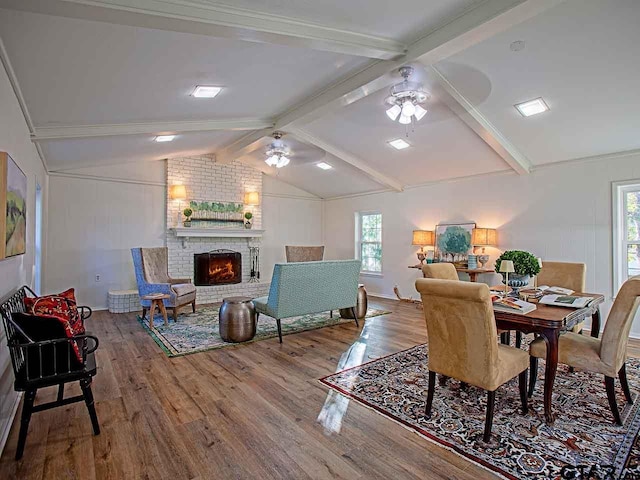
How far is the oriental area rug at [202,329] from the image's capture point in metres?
4.08

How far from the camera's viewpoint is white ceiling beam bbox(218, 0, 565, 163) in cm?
242

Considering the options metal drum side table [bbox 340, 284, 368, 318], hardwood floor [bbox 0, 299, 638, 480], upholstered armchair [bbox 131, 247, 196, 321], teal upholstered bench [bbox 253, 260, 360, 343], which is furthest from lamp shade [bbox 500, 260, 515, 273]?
upholstered armchair [bbox 131, 247, 196, 321]

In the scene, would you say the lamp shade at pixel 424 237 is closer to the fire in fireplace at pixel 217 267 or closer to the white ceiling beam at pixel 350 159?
the white ceiling beam at pixel 350 159

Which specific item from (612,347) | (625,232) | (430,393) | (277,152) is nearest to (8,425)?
(430,393)

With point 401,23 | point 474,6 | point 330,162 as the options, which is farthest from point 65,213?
point 474,6

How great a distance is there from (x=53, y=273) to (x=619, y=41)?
7664 mm

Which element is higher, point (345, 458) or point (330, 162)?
point (330, 162)

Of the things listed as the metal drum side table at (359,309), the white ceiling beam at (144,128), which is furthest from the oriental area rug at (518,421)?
the white ceiling beam at (144,128)

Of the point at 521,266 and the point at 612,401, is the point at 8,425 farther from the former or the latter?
the point at 612,401

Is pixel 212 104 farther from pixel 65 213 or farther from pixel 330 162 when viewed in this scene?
pixel 65 213

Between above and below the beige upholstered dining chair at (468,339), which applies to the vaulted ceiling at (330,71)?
above

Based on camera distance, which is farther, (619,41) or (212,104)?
(212,104)

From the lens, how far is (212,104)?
12.9 ft

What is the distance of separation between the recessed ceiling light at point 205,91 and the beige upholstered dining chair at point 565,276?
12.9 feet
